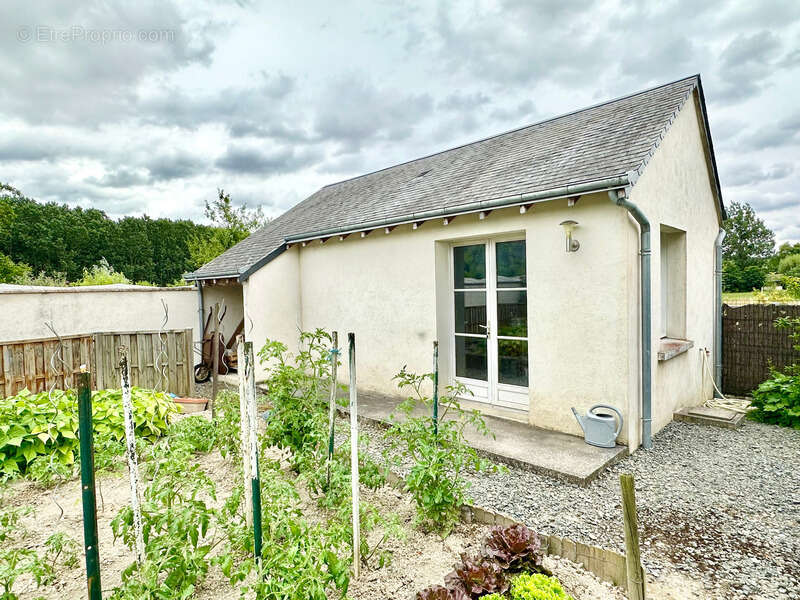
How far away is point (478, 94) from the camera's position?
34.4 feet

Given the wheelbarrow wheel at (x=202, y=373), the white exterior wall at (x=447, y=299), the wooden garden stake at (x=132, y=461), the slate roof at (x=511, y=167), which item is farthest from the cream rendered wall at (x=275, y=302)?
the wooden garden stake at (x=132, y=461)

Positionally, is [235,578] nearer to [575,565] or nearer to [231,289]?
[575,565]

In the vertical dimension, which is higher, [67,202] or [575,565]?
[67,202]

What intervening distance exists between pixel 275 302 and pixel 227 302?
3.40 metres

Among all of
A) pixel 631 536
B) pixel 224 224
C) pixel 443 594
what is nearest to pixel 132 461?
pixel 443 594

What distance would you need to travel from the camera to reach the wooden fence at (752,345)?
263 inches

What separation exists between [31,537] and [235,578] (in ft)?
7.40

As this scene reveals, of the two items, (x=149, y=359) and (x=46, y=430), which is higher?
(x=149, y=359)

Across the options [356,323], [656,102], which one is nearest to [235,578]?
[356,323]

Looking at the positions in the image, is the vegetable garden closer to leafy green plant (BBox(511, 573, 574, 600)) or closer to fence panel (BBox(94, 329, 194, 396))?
leafy green plant (BBox(511, 573, 574, 600))

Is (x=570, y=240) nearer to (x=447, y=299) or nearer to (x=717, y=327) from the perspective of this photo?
(x=447, y=299)

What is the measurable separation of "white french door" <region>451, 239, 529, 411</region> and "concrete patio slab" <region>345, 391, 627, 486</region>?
544 mm

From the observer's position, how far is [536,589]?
192 cm

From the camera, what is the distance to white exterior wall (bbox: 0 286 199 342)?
7461 mm
